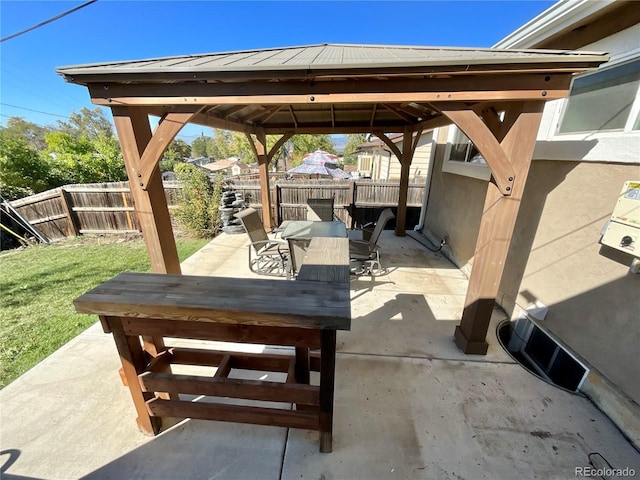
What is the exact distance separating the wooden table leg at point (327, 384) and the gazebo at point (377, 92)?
69.8 inches

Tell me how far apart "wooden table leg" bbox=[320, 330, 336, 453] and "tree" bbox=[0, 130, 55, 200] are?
11.2 m

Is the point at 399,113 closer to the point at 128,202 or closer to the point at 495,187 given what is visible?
the point at 495,187

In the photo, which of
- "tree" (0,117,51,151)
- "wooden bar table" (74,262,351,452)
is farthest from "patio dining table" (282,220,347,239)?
"tree" (0,117,51,151)

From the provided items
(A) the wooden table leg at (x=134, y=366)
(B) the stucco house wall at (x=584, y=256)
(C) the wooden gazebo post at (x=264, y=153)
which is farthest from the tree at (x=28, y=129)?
(B) the stucco house wall at (x=584, y=256)

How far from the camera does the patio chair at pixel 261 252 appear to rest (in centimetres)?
420

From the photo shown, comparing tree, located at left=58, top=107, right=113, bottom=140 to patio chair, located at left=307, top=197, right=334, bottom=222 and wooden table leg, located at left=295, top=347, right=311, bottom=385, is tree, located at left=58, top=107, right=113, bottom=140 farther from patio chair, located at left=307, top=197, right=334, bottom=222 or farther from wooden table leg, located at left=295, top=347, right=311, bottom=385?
wooden table leg, located at left=295, top=347, right=311, bottom=385

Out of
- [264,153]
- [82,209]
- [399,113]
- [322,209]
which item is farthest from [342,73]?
[82,209]

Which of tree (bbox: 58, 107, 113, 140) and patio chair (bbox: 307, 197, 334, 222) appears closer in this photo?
patio chair (bbox: 307, 197, 334, 222)

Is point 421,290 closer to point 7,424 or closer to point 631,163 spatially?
point 631,163

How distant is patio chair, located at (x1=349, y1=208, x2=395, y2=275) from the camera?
4031 mm

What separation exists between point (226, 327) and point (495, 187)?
246cm

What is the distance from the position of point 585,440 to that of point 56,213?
36.0 ft

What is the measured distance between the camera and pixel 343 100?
199 cm

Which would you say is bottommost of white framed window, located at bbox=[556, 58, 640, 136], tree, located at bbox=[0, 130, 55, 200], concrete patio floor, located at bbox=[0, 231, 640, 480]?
concrete patio floor, located at bbox=[0, 231, 640, 480]
